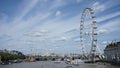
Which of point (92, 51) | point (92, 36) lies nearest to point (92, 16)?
point (92, 36)

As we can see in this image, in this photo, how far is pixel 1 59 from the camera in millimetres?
137250

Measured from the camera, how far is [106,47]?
111 meters

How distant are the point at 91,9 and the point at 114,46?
2209 centimetres

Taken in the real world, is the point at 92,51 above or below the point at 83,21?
below

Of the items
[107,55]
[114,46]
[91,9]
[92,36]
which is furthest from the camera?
[107,55]

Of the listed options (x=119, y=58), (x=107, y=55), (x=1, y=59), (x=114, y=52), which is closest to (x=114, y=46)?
(x=114, y=52)

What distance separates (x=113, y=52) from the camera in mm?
95500

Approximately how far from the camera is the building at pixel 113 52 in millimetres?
87125

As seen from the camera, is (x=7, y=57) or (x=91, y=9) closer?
(x=91, y=9)

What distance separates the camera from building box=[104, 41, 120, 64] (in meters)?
87.1

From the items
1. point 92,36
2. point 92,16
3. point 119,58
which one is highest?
point 92,16

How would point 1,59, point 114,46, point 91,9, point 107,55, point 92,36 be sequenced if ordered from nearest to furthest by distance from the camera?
point 91,9
point 92,36
point 114,46
point 107,55
point 1,59

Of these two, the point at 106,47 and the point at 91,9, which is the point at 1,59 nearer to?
the point at 106,47

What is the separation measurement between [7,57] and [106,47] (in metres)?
60.4
